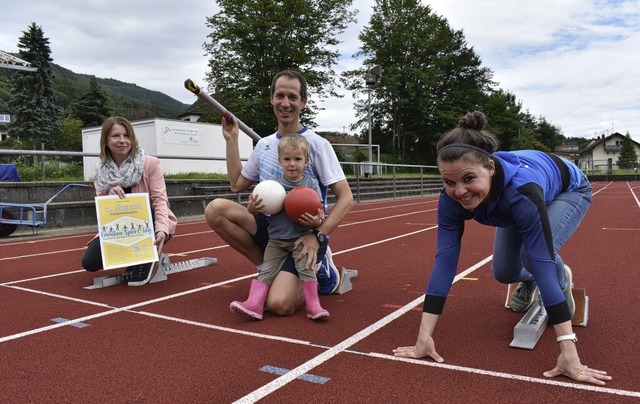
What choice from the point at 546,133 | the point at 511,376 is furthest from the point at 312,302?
the point at 546,133

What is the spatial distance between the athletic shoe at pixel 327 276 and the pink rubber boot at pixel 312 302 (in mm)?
476

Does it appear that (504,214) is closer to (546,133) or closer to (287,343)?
(287,343)

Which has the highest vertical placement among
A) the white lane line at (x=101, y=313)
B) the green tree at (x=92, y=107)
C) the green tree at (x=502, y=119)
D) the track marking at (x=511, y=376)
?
the green tree at (x=92, y=107)

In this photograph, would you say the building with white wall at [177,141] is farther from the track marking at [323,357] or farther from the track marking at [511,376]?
the track marking at [511,376]

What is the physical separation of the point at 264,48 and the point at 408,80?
15.7m

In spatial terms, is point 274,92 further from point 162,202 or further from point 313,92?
point 313,92

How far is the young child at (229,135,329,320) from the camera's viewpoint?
3.35m

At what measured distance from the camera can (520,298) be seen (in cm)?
356

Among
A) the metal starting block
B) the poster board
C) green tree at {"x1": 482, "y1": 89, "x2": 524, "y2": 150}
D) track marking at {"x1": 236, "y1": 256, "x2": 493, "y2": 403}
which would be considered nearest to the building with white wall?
the poster board

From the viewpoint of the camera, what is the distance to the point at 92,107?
58.5 metres

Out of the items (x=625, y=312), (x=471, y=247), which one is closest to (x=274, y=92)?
(x=625, y=312)

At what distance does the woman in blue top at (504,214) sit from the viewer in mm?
2336

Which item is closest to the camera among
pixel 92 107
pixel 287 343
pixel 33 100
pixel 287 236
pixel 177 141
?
pixel 287 343

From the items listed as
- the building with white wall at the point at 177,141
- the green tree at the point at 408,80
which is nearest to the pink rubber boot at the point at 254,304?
the building with white wall at the point at 177,141
